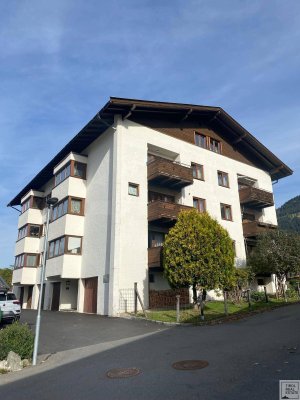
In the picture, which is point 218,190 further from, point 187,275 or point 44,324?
point 44,324

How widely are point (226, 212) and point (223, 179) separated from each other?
129 inches

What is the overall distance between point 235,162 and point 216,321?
20.7 meters

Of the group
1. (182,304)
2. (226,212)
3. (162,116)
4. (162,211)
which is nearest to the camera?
(182,304)

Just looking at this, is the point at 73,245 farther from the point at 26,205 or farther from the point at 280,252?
the point at 280,252

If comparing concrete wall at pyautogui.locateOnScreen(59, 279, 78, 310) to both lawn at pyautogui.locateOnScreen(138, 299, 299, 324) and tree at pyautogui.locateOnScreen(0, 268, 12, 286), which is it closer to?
lawn at pyautogui.locateOnScreen(138, 299, 299, 324)

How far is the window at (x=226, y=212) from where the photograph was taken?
103 ft

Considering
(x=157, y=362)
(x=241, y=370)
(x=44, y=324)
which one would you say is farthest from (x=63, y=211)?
(x=241, y=370)

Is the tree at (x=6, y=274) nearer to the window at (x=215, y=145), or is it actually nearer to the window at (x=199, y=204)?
the window at (x=199, y=204)

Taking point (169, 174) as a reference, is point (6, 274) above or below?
below

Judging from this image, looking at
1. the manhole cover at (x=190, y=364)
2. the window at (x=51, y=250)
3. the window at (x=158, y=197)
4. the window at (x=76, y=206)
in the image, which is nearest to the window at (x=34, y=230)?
the window at (x=51, y=250)

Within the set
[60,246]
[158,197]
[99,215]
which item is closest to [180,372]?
[99,215]

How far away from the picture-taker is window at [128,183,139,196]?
25.2m

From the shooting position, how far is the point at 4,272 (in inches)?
2188

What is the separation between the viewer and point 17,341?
36.3 ft
